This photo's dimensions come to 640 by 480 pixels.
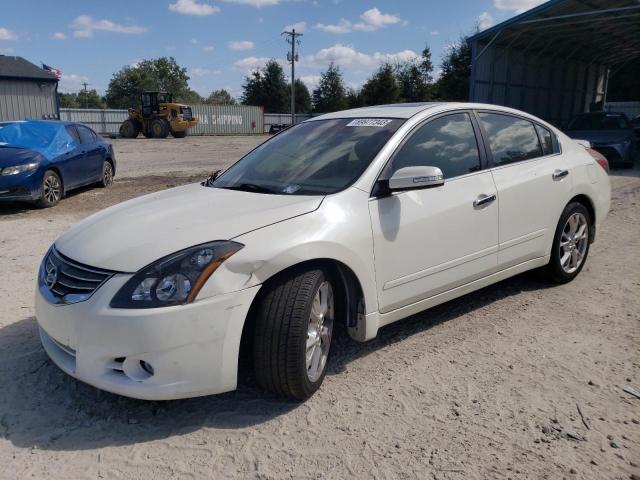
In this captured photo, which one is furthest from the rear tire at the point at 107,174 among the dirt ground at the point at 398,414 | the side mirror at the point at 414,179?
the side mirror at the point at 414,179

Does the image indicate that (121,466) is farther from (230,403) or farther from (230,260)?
(230,260)

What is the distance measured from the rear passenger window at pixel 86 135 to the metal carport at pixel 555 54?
1392 cm

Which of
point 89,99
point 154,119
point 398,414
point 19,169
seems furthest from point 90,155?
point 89,99

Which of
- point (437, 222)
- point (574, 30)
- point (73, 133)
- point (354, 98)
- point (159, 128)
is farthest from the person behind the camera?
point (354, 98)

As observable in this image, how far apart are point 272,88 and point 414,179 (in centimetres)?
6264

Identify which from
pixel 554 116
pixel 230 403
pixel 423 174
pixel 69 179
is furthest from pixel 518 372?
pixel 554 116

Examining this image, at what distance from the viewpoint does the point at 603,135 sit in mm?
13977

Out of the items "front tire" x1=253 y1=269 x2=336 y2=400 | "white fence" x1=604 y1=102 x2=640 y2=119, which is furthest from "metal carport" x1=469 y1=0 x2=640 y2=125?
"front tire" x1=253 y1=269 x2=336 y2=400

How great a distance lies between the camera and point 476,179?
3.83m

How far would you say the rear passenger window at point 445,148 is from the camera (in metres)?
3.54

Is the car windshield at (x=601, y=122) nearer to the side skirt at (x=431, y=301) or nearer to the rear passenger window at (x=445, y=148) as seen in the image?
the side skirt at (x=431, y=301)

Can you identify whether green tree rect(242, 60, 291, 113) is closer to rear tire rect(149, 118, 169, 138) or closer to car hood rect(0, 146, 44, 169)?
rear tire rect(149, 118, 169, 138)

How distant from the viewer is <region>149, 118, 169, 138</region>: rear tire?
32.4 meters

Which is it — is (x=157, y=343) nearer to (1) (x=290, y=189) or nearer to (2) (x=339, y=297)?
(2) (x=339, y=297)
